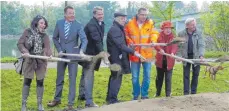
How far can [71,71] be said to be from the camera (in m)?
7.16

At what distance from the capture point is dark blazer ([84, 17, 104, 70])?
7.20 metres

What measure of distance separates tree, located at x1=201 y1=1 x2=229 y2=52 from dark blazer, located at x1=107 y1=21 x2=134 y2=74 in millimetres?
15882

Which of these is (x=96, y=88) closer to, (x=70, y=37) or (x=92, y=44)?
(x=92, y=44)

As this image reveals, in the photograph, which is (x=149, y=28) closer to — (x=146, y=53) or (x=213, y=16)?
(x=146, y=53)

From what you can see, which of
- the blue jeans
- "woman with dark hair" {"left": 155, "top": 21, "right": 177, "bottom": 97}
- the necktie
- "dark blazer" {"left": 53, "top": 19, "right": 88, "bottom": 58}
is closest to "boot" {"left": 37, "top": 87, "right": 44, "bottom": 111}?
"dark blazer" {"left": 53, "top": 19, "right": 88, "bottom": 58}

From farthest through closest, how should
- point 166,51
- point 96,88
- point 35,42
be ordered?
point 96,88, point 166,51, point 35,42

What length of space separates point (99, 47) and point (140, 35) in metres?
0.96

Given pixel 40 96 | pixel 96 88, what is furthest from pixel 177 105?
pixel 96 88

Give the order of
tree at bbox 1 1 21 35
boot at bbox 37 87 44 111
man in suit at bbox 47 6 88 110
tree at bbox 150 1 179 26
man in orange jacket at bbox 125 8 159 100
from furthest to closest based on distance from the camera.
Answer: tree at bbox 1 1 21 35 → tree at bbox 150 1 179 26 → man in orange jacket at bbox 125 8 159 100 → man in suit at bbox 47 6 88 110 → boot at bbox 37 87 44 111

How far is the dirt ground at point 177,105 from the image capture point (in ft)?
21.1

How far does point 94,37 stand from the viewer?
718cm

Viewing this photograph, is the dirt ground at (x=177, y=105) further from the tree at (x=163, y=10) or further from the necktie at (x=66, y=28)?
the tree at (x=163, y=10)

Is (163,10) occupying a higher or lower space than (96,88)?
higher

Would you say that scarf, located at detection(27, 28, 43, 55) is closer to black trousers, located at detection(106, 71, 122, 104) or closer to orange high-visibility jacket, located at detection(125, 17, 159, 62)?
black trousers, located at detection(106, 71, 122, 104)
